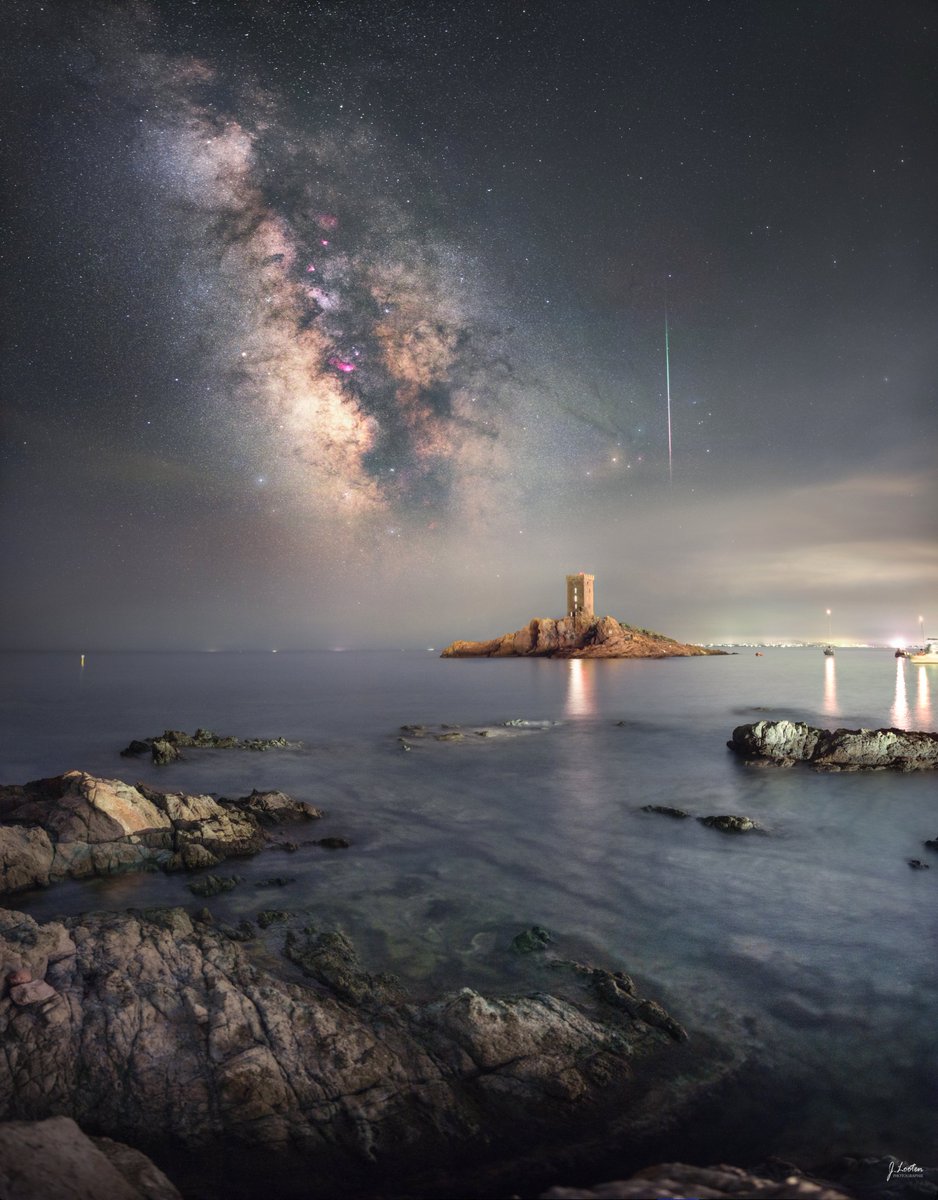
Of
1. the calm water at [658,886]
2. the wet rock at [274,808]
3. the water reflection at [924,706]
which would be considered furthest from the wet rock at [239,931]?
the water reflection at [924,706]

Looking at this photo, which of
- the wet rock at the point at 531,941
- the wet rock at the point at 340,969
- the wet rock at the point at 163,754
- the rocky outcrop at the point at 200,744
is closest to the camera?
the wet rock at the point at 340,969

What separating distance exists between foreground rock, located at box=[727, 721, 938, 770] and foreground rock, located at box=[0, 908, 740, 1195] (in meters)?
18.9

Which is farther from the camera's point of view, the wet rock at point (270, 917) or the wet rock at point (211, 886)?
the wet rock at point (211, 886)

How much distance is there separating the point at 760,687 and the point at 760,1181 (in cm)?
7708

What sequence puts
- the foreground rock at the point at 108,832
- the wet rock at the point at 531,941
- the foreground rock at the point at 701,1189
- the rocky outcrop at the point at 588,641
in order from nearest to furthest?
1. the foreground rock at the point at 701,1189
2. the wet rock at the point at 531,941
3. the foreground rock at the point at 108,832
4. the rocky outcrop at the point at 588,641

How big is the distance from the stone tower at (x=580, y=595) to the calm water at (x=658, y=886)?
151206 millimetres

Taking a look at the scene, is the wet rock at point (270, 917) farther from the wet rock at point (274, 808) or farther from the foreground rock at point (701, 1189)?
the foreground rock at point (701, 1189)

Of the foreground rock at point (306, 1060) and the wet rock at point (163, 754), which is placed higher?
the foreground rock at point (306, 1060)

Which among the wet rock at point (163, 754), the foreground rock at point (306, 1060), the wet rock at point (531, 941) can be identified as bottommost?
the wet rock at point (163, 754)

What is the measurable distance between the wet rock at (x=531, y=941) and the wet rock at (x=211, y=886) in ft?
18.8

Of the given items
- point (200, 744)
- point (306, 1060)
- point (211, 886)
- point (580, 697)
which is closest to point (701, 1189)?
point (306, 1060)

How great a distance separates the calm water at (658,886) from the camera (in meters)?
7.18

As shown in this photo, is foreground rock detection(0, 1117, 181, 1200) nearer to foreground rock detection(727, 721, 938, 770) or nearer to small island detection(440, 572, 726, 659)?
foreground rock detection(727, 721, 938, 770)

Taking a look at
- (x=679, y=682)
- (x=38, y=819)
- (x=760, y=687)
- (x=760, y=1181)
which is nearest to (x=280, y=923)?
(x=38, y=819)
